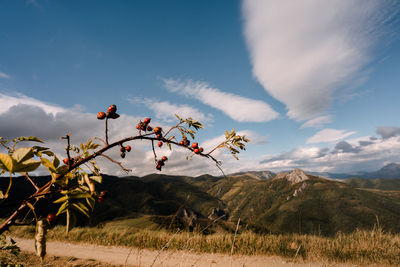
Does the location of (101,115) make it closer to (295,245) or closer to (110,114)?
(110,114)

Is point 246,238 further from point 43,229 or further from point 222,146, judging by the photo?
point 43,229

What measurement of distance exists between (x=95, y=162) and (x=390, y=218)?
213758 mm

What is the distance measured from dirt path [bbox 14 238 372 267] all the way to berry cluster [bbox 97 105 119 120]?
5797 mm

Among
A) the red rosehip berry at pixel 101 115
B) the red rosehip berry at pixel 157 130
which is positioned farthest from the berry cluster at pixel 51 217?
the red rosehip berry at pixel 157 130

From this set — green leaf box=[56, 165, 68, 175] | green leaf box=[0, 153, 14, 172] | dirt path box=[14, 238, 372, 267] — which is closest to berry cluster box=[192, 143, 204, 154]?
green leaf box=[56, 165, 68, 175]

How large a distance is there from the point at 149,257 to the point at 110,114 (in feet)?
28.1

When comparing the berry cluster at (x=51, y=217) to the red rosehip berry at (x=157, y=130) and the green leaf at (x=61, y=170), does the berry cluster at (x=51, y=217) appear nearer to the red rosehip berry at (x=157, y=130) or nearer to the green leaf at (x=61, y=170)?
the green leaf at (x=61, y=170)

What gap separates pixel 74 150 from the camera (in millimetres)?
1868

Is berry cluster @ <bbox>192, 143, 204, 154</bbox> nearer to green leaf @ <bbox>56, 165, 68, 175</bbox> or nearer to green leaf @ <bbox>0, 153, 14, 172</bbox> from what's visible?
green leaf @ <bbox>56, 165, 68, 175</bbox>

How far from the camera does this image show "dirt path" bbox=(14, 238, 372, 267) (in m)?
7.36

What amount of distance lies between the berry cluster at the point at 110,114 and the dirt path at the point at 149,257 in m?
5.80

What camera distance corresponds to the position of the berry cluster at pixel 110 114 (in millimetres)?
1688

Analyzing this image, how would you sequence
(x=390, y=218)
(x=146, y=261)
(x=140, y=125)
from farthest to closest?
(x=390, y=218) < (x=146, y=261) < (x=140, y=125)

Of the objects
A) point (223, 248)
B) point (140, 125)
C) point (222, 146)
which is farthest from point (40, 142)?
point (223, 248)
